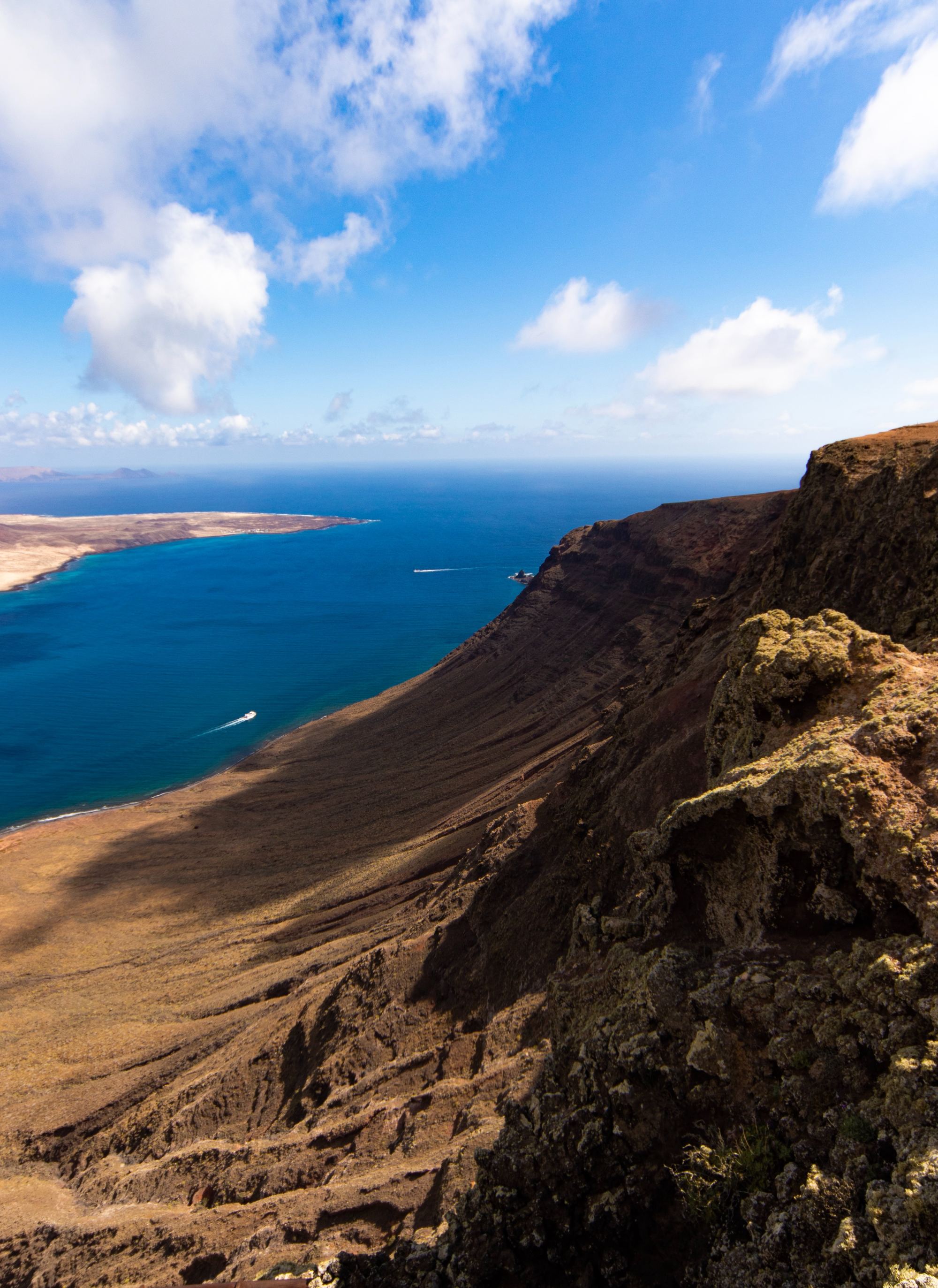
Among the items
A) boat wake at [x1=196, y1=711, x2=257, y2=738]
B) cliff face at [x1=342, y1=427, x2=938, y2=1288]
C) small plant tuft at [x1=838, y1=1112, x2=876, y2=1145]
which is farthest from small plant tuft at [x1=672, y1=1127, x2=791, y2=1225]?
boat wake at [x1=196, y1=711, x2=257, y2=738]

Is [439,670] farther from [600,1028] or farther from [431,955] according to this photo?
[600,1028]

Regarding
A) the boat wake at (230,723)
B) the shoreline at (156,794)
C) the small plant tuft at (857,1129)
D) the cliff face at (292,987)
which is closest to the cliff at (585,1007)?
the small plant tuft at (857,1129)

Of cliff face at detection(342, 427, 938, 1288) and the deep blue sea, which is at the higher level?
cliff face at detection(342, 427, 938, 1288)

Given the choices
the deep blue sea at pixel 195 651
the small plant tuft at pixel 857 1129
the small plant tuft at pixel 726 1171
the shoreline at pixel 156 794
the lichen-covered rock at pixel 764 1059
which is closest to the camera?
the lichen-covered rock at pixel 764 1059

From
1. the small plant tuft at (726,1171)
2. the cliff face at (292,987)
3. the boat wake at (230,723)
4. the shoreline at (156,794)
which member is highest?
the small plant tuft at (726,1171)

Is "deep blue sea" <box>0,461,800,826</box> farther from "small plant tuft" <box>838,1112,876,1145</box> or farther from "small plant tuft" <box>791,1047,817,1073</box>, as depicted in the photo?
Result: "small plant tuft" <box>838,1112,876,1145</box>

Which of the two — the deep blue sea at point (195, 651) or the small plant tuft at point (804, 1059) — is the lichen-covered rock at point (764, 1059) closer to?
the small plant tuft at point (804, 1059)
